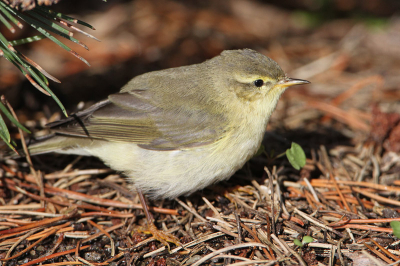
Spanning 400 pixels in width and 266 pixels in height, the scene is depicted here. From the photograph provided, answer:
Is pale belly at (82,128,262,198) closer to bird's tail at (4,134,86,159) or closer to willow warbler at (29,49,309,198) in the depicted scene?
willow warbler at (29,49,309,198)

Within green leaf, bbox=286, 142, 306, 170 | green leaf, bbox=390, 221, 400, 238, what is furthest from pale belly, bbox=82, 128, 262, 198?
green leaf, bbox=390, 221, 400, 238

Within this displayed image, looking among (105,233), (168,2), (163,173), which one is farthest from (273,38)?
(105,233)

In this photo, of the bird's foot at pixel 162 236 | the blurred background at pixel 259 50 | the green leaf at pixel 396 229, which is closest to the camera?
the green leaf at pixel 396 229

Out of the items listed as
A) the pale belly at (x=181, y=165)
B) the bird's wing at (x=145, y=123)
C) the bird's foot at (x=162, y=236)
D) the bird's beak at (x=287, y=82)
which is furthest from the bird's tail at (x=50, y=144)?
the bird's beak at (x=287, y=82)

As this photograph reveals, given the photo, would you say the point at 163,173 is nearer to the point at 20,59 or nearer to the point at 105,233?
the point at 105,233

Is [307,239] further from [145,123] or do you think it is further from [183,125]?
[145,123]

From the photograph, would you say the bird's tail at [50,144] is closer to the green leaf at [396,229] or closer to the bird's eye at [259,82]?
the bird's eye at [259,82]
